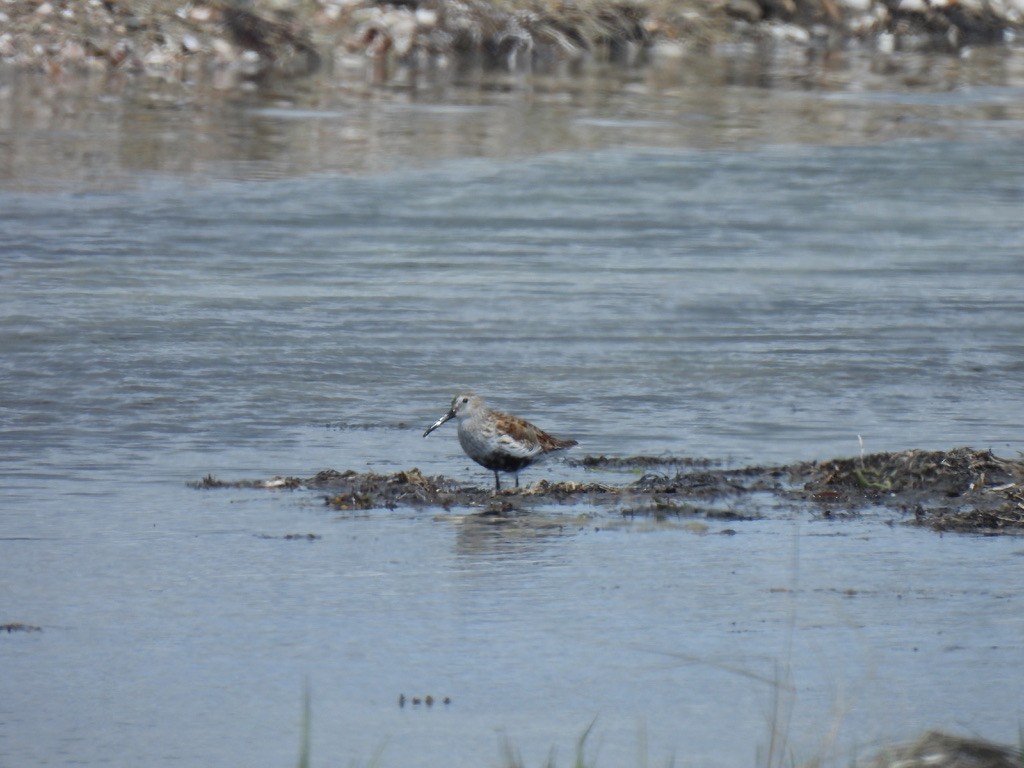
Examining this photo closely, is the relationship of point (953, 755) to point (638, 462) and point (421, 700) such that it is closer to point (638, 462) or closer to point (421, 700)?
point (421, 700)

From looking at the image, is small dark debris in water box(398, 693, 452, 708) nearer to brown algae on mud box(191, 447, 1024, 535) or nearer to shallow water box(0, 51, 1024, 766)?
shallow water box(0, 51, 1024, 766)

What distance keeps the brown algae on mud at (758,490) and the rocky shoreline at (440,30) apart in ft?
62.4

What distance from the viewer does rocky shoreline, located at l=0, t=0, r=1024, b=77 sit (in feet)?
88.1

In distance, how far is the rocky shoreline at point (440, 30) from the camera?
26859 millimetres

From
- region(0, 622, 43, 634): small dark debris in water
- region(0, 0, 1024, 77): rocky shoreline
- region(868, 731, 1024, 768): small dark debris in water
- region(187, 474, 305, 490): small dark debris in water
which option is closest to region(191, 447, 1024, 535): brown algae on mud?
region(187, 474, 305, 490): small dark debris in water

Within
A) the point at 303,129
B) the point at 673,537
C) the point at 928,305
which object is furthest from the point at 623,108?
the point at 673,537

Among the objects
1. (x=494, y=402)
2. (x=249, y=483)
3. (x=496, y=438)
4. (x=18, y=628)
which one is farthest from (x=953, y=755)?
(x=494, y=402)

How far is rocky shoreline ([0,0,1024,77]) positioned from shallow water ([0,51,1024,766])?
20.4ft

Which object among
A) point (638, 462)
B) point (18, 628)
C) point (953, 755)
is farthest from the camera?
point (638, 462)

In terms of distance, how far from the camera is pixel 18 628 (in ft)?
20.4

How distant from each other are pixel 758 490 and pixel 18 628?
316 centimetres

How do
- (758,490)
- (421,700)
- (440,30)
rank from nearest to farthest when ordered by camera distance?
(421,700)
(758,490)
(440,30)

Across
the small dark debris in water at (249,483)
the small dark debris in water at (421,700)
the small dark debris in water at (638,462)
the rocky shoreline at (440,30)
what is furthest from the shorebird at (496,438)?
the rocky shoreline at (440,30)

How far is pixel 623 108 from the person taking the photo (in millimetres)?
22859
